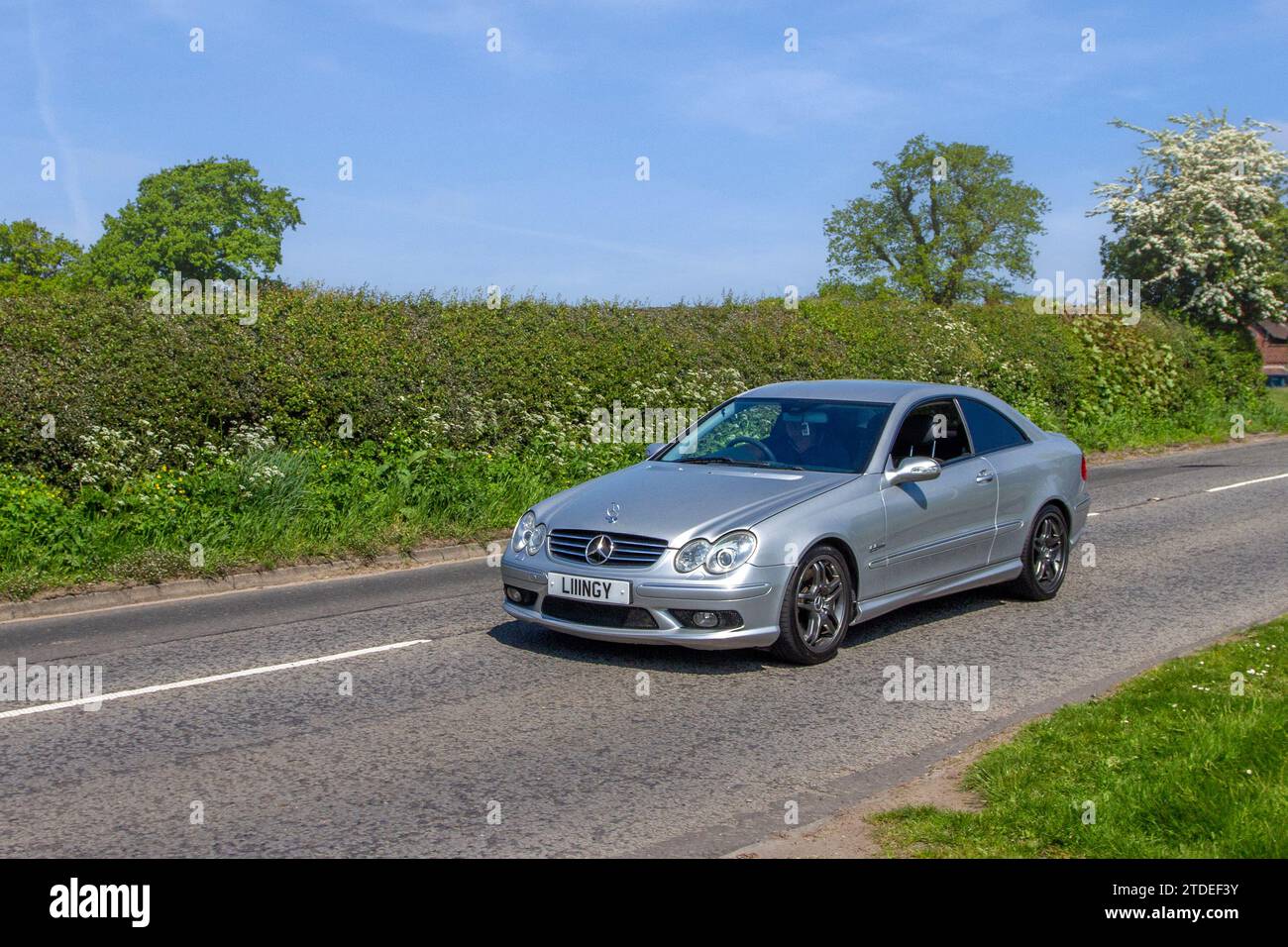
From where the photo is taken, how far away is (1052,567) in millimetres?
10242

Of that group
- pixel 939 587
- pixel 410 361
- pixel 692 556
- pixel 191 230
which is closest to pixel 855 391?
pixel 939 587

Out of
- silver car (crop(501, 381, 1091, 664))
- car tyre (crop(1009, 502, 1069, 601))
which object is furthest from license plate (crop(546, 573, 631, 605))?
car tyre (crop(1009, 502, 1069, 601))

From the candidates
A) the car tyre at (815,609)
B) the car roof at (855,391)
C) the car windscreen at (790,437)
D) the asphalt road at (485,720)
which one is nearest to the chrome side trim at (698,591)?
the car tyre at (815,609)

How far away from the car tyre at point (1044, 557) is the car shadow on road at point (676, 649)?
37 cm

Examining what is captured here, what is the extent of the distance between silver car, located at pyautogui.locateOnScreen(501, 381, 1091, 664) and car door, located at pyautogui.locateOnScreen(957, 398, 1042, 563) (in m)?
0.01

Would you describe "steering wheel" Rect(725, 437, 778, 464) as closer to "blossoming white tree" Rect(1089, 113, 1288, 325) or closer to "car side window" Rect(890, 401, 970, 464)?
"car side window" Rect(890, 401, 970, 464)

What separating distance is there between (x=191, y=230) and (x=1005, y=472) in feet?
220

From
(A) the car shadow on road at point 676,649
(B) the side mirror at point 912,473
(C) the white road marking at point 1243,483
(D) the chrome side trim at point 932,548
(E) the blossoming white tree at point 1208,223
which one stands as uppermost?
(E) the blossoming white tree at point 1208,223

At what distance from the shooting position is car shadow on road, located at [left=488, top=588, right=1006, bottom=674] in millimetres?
8133

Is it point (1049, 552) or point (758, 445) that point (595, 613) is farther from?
point (1049, 552)

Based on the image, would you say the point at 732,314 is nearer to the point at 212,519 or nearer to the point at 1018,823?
the point at 212,519

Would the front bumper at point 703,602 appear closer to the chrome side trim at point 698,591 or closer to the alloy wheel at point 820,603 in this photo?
the chrome side trim at point 698,591

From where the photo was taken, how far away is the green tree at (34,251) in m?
71.4
